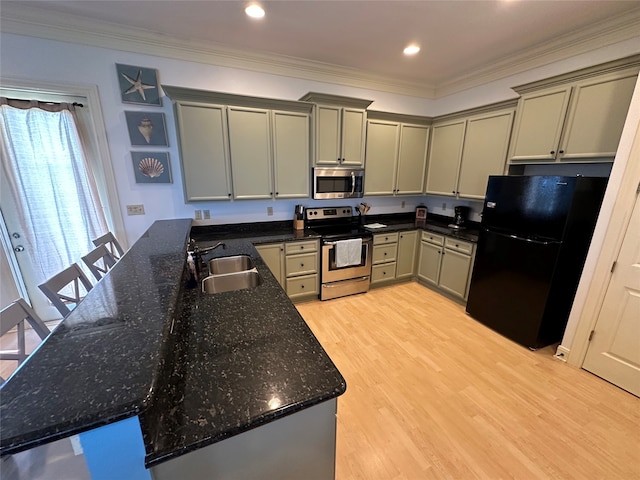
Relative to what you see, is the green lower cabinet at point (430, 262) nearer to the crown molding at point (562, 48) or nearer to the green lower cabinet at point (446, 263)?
the green lower cabinet at point (446, 263)

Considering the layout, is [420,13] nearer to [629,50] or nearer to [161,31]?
[629,50]

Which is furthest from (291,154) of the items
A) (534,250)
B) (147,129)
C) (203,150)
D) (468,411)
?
(468,411)

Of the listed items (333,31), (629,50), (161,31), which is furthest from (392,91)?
(161,31)

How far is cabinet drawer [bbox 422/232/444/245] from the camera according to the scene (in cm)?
332

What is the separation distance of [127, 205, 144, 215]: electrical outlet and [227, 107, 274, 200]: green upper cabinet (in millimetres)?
963

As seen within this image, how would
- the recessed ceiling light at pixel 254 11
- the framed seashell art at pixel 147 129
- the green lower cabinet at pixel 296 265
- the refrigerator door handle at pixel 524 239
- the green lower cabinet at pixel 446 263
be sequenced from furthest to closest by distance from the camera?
the green lower cabinet at pixel 446 263, the green lower cabinet at pixel 296 265, the framed seashell art at pixel 147 129, the refrigerator door handle at pixel 524 239, the recessed ceiling light at pixel 254 11

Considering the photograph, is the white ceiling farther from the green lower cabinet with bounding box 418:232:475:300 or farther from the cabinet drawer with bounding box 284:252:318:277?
the cabinet drawer with bounding box 284:252:318:277

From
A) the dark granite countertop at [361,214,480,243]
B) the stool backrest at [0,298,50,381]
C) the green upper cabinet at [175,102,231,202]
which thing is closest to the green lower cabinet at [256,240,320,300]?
the green upper cabinet at [175,102,231,202]

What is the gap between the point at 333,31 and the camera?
2.30 meters

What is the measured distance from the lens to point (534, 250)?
2.21 m

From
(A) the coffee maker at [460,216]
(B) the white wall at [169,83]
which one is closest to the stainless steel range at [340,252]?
(B) the white wall at [169,83]

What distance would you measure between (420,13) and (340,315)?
9.39 ft

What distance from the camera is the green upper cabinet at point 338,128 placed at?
290 centimetres

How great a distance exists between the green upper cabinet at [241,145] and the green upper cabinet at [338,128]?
0.12m
